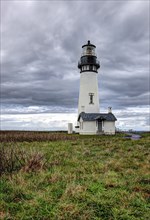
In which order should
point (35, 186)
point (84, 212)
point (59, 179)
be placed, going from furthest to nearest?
point (59, 179) < point (35, 186) < point (84, 212)

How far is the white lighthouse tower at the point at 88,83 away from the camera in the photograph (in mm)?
39438

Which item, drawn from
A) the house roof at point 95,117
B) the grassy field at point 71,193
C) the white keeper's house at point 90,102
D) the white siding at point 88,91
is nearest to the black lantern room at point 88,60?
Result: the white keeper's house at point 90,102

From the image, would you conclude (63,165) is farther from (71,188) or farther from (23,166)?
(71,188)

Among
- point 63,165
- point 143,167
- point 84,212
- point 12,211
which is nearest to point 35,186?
point 12,211

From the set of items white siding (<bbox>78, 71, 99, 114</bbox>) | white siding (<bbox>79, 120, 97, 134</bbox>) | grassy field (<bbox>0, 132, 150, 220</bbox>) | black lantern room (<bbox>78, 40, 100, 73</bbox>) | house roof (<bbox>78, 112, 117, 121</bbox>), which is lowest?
grassy field (<bbox>0, 132, 150, 220</bbox>)

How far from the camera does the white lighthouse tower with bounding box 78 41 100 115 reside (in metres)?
39.4

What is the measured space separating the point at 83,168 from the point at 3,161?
2738mm

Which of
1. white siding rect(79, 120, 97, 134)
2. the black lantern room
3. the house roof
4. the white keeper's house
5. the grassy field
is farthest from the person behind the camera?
the black lantern room

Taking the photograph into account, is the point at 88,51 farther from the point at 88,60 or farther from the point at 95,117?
the point at 95,117

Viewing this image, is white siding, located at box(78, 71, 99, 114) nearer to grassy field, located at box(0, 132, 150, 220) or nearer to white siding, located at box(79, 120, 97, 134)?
white siding, located at box(79, 120, 97, 134)

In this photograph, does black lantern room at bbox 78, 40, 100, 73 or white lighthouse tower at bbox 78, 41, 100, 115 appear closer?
white lighthouse tower at bbox 78, 41, 100, 115

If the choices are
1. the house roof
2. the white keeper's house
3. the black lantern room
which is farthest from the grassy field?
the black lantern room

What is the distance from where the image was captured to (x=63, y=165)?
375 inches

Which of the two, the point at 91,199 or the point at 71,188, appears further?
the point at 71,188
